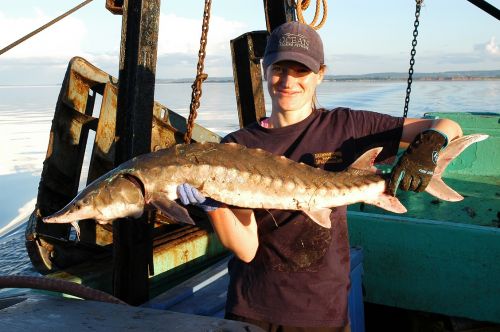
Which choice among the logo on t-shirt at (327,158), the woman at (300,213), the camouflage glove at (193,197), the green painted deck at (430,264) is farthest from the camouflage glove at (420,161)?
the green painted deck at (430,264)

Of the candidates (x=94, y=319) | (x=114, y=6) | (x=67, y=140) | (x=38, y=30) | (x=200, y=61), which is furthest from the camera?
(x=67, y=140)

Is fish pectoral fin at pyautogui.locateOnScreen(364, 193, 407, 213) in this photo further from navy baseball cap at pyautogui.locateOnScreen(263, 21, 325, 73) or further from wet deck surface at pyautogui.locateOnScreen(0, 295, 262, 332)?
wet deck surface at pyautogui.locateOnScreen(0, 295, 262, 332)

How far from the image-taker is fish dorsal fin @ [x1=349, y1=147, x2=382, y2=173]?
2193mm

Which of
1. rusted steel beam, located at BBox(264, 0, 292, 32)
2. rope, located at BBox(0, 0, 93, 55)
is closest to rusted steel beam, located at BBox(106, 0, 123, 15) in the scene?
rope, located at BBox(0, 0, 93, 55)

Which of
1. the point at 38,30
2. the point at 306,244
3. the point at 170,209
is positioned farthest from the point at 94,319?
the point at 38,30

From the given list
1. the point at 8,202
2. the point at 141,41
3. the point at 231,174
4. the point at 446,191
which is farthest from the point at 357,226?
the point at 8,202

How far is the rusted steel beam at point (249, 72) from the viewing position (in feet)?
15.7

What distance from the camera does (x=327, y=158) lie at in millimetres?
2229

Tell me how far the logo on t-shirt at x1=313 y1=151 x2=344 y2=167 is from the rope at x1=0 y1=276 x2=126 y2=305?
1.03m

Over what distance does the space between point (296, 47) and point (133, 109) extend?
1208mm

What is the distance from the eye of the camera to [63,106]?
15.4 feet

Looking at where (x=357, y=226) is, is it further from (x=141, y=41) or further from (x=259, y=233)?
(x=141, y=41)

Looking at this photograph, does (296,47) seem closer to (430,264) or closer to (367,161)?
(367,161)

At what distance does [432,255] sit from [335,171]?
148 cm
